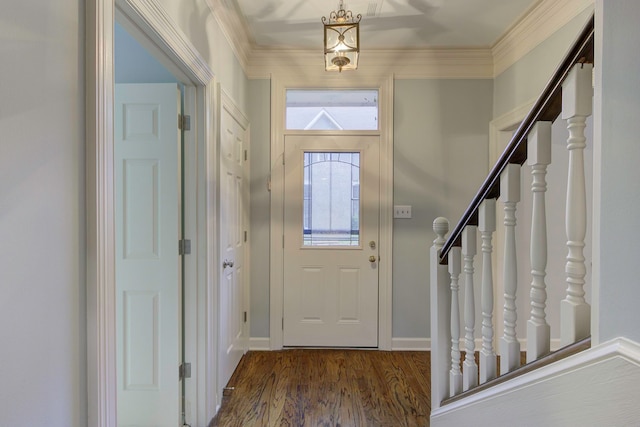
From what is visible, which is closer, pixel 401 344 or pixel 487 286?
pixel 487 286

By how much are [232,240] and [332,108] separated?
1.47 m

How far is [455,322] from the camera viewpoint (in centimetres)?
151

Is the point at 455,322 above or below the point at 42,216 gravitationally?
below

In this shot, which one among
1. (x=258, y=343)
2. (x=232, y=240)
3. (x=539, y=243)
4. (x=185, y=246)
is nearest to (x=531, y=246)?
(x=539, y=243)

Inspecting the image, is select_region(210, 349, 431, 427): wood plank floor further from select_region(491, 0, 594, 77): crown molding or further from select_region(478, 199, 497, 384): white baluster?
select_region(491, 0, 594, 77): crown molding

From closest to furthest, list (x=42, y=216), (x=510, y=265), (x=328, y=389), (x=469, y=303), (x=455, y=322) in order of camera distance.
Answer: (x=42, y=216)
(x=510, y=265)
(x=469, y=303)
(x=455, y=322)
(x=328, y=389)

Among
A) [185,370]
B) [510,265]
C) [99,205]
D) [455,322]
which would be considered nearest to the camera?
[99,205]

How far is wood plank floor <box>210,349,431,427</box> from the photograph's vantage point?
6.68 ft

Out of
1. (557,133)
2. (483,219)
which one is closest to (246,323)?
(483,219)

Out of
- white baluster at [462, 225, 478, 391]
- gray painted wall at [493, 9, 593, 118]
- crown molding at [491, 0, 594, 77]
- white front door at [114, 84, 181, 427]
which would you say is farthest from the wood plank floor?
crown molding at [491, 0, 594, 77]

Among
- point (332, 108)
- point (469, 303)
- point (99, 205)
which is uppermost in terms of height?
point (332, 108)

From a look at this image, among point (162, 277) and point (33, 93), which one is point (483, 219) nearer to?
point (33, 93)

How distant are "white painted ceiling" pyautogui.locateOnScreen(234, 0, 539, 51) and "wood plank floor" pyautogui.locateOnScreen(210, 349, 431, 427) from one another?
8.64ft

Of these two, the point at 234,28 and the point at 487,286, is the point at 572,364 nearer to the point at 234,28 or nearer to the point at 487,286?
the point at 487,286
